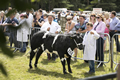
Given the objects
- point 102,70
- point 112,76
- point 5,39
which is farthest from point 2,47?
point 102,70

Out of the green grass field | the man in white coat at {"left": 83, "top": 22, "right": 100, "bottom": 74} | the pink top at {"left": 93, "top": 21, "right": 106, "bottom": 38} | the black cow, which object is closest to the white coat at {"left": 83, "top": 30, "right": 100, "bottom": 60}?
the man in white coat at {"left": 83, "top": 22, "right": 100, "bottom": 74}

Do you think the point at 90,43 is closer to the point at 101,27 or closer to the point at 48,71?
the point at 101,27

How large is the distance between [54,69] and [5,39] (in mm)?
5778

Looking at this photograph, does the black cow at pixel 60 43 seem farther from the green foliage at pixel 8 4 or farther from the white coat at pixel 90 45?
the green foliage at pixel 8 4

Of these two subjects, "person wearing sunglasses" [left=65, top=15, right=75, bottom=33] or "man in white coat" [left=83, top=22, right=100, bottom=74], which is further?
"person wearing sunglasses" [left=65, top=15, right=75, bottom=33]

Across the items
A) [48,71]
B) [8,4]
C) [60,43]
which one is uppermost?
[8,4]

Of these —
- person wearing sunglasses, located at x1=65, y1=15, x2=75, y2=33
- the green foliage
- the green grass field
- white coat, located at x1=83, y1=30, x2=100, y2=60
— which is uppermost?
the green foliage

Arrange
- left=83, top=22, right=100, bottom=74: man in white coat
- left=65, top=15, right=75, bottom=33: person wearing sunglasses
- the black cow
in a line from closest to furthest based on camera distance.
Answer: the black cow
left=83, top=22, right=100, bottom=74: man in white coat
left=65, top=15, right=75, bottom=33: person wearing sunglasses

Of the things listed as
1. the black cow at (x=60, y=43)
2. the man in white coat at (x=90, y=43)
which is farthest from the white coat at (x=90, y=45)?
the black cow at (x=60, y=43)

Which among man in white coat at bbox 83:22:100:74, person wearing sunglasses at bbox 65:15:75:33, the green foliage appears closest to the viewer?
the green foliage

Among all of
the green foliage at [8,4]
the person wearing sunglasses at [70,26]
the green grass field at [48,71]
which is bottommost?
the green grass field at [48,71]

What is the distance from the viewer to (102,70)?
6.75m

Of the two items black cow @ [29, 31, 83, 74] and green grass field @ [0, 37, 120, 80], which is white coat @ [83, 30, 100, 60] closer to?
black cow @ [29, 31, 83, 74]

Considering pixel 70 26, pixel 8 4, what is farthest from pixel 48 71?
pixel 8 4
